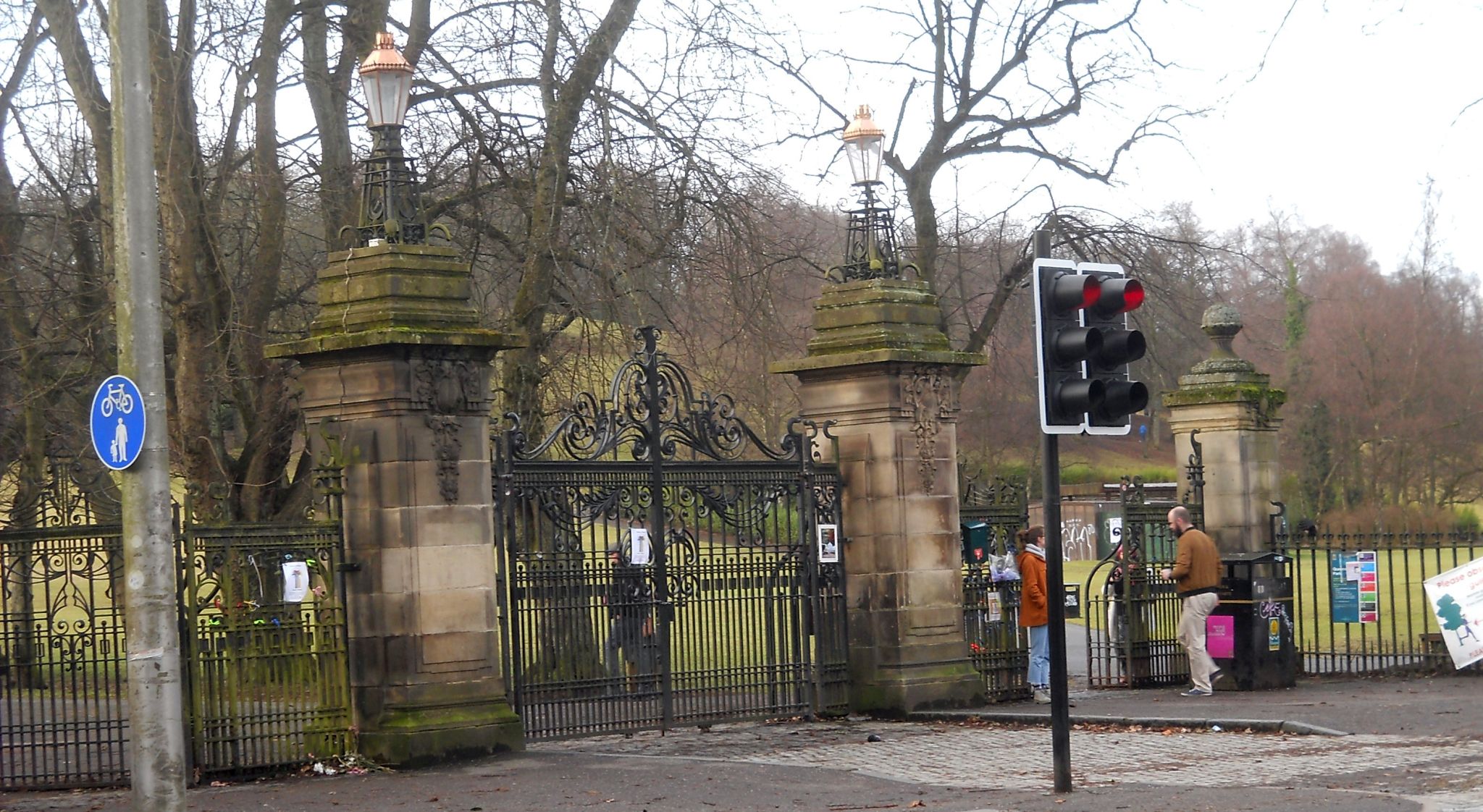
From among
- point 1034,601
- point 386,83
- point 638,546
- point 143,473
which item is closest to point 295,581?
point 638,546

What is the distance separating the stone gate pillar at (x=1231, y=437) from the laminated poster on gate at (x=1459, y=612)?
1.76 m

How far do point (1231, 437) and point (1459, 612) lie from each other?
2.82 meters

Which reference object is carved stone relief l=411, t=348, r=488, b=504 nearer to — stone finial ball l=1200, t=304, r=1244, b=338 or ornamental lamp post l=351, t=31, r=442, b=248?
ornamental lamp post l=351, t=31, r=442, b=248

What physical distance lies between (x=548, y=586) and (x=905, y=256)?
14.0 meters

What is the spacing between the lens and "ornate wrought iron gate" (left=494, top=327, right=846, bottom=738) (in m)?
13.1

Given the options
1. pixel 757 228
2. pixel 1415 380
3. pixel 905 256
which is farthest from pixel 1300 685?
pixel 1415 380

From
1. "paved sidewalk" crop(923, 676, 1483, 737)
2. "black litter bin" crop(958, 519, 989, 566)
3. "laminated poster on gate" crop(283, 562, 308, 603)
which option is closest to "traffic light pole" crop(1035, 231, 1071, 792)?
"paved sidewalk" crop(923, 676, 1483, 737)

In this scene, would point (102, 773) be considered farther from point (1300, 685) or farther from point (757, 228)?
point (1300, 685)

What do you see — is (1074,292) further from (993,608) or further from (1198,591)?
(1198,591)

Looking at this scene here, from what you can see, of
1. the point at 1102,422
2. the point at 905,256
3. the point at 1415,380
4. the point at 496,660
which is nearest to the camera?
the point at 1102,422

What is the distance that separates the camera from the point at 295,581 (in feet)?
38.4

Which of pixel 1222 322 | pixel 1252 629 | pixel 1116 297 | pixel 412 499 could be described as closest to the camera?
pixel 1116 297

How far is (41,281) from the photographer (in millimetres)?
17234

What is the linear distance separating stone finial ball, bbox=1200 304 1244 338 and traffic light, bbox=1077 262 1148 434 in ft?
28.5
